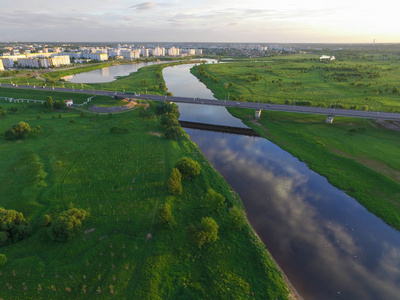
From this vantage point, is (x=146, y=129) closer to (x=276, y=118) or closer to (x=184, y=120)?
(x=184, y=120)

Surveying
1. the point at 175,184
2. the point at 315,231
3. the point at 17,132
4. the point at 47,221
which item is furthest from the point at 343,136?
the point at 17,132

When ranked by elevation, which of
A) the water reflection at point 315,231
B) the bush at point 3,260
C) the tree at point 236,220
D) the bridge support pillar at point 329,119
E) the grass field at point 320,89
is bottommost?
the water reflection at point 315,231

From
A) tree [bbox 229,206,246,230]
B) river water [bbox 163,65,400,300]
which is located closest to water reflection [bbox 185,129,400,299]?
river water [bbox 163,65,400,300]

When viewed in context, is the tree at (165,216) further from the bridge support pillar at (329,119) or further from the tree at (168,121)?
the bridge support pillar at (329,119)

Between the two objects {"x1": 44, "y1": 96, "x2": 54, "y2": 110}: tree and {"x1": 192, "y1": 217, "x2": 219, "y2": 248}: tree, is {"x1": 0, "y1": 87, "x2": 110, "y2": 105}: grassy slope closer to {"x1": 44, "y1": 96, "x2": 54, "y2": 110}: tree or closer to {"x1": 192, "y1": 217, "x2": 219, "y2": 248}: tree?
{"x1": 44, "y1": 96, "x2": 54, "y2": 110}: tree

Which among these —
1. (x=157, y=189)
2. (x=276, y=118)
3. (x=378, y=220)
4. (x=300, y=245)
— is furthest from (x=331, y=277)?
(x=276, y=118)

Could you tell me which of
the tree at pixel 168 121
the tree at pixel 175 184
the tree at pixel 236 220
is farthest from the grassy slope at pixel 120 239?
the tree at pixel 168 121
